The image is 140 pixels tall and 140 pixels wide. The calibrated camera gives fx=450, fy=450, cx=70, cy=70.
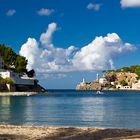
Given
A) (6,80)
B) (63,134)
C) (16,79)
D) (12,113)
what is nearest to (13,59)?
(16,79)

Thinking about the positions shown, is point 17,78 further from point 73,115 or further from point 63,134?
point 63,134

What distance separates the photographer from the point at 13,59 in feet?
632

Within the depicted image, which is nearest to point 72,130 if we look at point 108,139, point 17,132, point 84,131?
point 84,131

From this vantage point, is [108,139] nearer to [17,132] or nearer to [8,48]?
[17,132]

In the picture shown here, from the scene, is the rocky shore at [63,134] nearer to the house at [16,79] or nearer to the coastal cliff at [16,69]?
the house at [16,79]

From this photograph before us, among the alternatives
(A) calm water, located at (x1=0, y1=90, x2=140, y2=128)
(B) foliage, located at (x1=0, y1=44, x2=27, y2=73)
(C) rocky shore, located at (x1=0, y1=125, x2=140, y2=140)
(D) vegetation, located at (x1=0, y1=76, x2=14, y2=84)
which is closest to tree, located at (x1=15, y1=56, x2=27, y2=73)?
(B) foliage, located at (x1=0, y1=44, x2=27, y2=73)

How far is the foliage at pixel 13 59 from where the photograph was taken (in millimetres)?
190000

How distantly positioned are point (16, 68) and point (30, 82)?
9.48 m

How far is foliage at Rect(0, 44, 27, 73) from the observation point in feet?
623

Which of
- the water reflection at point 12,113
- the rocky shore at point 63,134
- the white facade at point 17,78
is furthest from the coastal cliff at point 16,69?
the rocky shore at point 63,134

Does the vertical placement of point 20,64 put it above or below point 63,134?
above

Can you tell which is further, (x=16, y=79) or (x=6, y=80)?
(x=16, y=79)

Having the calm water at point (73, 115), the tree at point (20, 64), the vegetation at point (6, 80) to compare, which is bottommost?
the calm water at point (73, 115)

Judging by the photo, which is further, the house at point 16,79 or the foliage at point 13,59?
the foliage at point 13,59
